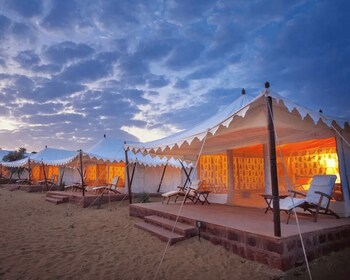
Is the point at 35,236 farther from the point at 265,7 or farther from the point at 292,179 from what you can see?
the point at 265,7

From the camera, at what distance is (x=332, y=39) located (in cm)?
1775

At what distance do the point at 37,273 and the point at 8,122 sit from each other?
21.0 meters

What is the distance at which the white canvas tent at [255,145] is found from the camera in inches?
151

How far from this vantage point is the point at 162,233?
436cm

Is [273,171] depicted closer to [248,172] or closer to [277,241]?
[277,241]

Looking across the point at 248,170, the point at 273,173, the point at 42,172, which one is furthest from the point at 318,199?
the point at 42,172

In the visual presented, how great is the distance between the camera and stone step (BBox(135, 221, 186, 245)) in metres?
3.91

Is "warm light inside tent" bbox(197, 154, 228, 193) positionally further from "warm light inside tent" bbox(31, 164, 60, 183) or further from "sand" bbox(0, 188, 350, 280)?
"warm light inside tent" bbox(31, 164, 60, 183)

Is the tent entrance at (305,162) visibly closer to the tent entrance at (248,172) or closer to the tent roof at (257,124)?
the tent entrance at (248,172)

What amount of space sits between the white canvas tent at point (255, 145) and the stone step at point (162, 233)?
1.63 metres

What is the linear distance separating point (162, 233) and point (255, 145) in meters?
4.14

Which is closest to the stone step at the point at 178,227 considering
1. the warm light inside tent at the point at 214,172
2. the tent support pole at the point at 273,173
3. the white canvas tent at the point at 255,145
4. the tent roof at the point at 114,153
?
the white canvas tent at the point at 255,145

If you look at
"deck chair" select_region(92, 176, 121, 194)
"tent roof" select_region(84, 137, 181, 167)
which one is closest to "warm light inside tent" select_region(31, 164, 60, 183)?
"tent roof" select_region(84, 137, 181, 167)

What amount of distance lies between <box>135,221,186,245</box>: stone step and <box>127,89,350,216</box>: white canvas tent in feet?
5.36
